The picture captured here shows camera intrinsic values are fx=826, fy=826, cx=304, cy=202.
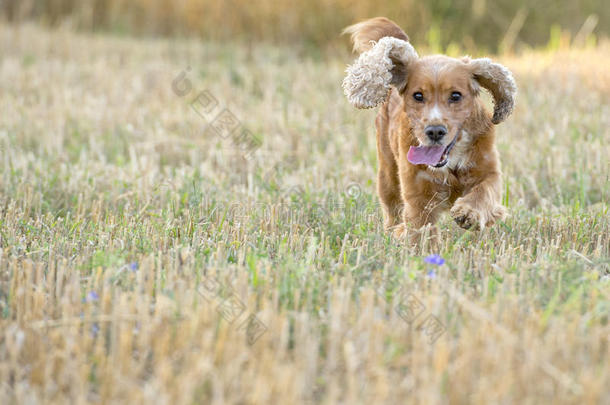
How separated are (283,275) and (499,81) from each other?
1.60 m

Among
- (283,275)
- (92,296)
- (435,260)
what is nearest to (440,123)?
(435,260)

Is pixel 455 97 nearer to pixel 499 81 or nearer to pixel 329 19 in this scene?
pixel 499 81

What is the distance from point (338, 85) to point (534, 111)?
2577 millimetres

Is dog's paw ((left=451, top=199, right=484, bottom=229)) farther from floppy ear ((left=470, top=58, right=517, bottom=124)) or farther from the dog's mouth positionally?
floppy ear ((left=470, top=58, right=517, bottom=124))

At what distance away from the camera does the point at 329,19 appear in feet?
40.0

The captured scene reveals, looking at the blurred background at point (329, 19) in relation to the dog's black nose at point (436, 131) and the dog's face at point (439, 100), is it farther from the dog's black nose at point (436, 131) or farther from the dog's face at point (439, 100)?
the dog's black nose at point (436, 131)

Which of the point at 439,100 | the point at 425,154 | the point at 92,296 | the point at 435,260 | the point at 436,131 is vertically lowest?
the point at 92,296

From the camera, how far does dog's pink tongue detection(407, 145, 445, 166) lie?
4074 millimetres

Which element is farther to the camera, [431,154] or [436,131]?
[431,154]

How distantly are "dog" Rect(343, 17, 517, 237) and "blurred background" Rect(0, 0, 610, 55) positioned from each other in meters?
6.61

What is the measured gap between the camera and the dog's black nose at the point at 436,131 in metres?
3.97

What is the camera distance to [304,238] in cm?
Answer: 415

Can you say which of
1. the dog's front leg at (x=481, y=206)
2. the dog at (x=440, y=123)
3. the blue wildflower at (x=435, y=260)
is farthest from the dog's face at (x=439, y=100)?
the blue wildflower at (x=435, y=260)

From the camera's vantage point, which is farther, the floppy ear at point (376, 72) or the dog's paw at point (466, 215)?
the floppy ear at point (376, 72)
